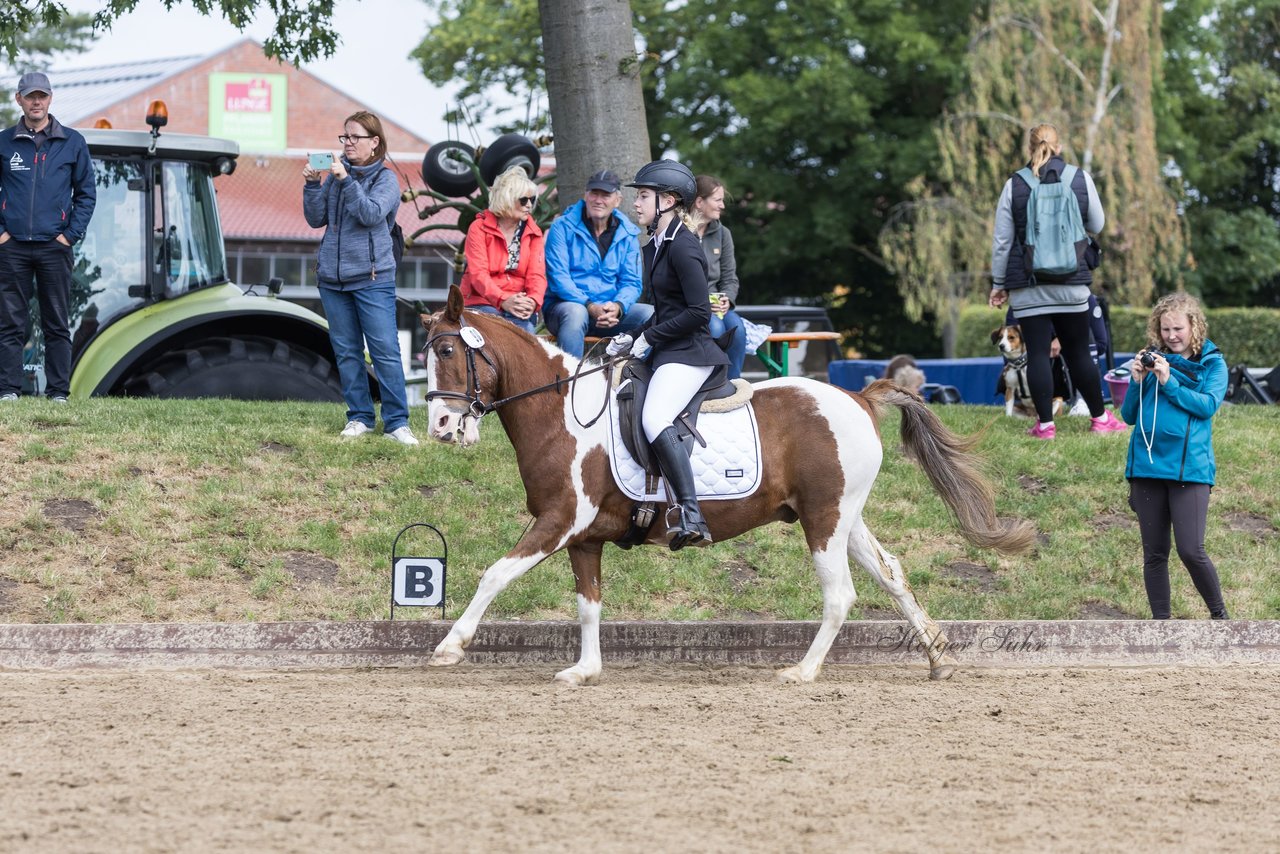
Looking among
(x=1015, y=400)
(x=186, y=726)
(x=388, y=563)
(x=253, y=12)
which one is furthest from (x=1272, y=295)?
(x=186, y=726)

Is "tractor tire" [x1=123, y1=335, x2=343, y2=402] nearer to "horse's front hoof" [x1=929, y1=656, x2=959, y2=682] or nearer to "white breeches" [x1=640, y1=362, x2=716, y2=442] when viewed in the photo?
"white breeches" [x1=640, y1=362, x2=716, y2=442]

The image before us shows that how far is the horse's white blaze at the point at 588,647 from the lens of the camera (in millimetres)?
7414

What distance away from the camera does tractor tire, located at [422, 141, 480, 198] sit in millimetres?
15258

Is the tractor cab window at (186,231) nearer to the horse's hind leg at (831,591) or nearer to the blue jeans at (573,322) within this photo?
the blue jeans at (573,322)

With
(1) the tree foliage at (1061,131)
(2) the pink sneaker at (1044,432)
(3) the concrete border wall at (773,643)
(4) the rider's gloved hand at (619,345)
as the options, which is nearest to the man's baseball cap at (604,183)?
(4) the rider's gloved hand at (619,345)

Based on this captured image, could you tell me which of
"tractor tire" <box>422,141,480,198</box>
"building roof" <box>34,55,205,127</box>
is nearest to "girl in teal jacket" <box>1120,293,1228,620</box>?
"tractor tire" <box>422,141,480,198</box>

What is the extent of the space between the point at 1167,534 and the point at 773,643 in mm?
2266

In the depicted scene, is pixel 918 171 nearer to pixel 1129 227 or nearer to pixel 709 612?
pixel 1129 227

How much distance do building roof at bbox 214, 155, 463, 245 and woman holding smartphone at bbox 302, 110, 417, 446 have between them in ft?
93.3

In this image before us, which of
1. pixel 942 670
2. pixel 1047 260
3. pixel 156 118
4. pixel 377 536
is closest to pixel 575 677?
pixel 942 670

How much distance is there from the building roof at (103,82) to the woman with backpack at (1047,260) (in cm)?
4515

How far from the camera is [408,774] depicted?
5316mm

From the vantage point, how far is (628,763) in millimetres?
5570

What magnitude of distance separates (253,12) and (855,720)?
9.35 m
